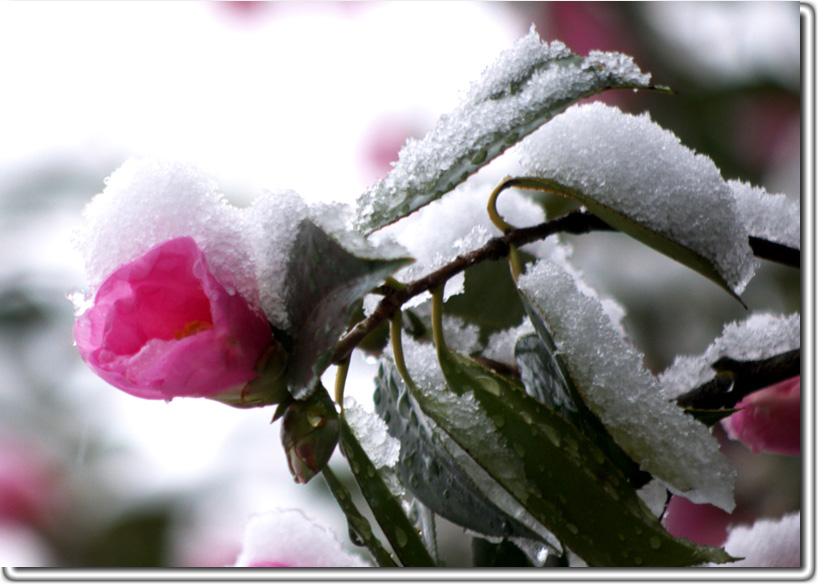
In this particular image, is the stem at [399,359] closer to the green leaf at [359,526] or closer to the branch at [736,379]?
the green leaf at [359,526]

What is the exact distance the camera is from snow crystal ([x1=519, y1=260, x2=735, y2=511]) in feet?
1.33

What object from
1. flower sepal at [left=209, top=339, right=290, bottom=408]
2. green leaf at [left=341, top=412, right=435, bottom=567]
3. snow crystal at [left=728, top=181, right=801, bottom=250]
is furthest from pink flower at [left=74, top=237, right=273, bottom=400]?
snow crystal at [left=728, top=181, right=801, bottom=250]

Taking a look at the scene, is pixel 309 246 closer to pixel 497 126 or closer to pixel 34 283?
pixel 497 126

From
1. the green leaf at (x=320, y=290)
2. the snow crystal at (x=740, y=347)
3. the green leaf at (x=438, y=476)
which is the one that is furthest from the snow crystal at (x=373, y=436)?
the snow crystal at (x=740, y=347)

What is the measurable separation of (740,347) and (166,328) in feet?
1.45

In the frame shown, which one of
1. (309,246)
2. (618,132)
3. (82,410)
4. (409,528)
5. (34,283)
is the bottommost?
(82,410)

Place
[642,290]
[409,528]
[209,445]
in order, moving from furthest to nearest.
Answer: [642,290] < [209,445] < [409,528]

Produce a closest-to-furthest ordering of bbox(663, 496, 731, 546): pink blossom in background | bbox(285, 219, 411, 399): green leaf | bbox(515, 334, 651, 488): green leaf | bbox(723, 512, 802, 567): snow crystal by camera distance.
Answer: bbox(285, 219, 411, 399): green leaf
bbox(515, 334, 651, 488): green leaf
bbox(723, 512, 802, 567): snow crystal
bbox(663, 496, 731, 546): pink blossom in background

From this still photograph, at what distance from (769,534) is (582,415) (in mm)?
255

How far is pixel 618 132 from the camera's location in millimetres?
465

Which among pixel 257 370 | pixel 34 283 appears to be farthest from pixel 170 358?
pixel 34 283

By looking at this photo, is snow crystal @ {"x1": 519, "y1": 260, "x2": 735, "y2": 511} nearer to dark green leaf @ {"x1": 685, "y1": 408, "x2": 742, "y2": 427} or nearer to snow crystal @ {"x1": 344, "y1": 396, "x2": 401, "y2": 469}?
dark green leaf @ {"x1": 685, "y1": 408, "x2": 742, "y2": 427}

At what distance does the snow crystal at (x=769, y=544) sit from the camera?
0.53m

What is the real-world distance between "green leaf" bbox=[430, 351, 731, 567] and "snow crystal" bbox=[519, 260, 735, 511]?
2 centimetres
